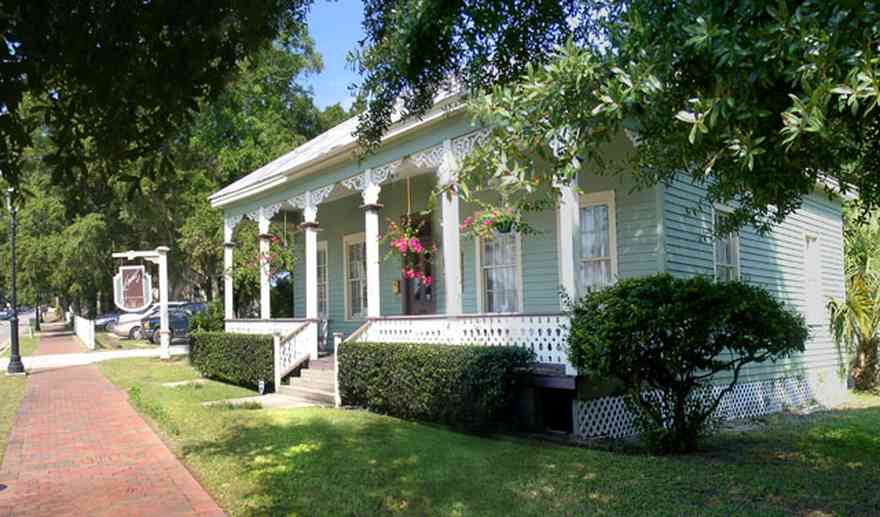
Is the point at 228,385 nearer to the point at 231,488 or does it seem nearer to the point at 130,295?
the point at 130,295

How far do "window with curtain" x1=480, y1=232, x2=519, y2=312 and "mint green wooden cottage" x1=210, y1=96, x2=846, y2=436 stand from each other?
0.02m

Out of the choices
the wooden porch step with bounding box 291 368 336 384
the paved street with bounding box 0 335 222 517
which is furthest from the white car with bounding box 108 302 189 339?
the wooden porch step with bounding box 291 368 336 384

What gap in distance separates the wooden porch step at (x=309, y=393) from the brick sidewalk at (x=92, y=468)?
271 centimetres

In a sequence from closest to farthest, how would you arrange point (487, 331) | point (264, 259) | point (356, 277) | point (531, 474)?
point (531, 474) < point (487, 331) < point (264, 259) < point (356, 277)

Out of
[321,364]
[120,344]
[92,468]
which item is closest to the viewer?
[92,468]

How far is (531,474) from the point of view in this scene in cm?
687

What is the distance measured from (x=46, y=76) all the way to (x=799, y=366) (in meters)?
13.5

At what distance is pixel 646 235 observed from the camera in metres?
10.5

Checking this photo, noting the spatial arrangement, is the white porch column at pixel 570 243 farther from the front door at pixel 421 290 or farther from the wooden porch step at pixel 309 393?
the front door at pixel 421 290

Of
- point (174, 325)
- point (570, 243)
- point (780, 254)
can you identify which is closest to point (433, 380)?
point (570, 243)

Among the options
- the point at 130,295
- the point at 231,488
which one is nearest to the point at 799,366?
the point at 231,488

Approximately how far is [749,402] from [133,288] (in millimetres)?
16423

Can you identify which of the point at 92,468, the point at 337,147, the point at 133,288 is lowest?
the point at 92,468

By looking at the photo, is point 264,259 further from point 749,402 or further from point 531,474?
point 531,474
